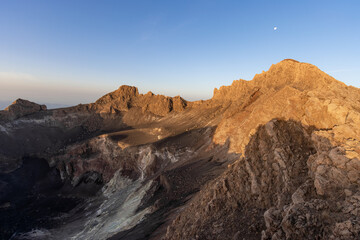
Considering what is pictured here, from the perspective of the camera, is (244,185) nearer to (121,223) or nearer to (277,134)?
(277,134)

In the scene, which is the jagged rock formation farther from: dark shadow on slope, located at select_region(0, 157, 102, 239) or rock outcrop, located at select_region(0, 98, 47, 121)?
rock outcrop, located at select_region(0, 98, 47, 121)

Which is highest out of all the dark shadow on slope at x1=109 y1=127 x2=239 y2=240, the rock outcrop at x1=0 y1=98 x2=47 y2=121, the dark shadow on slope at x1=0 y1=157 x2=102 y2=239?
the rock outcrop at x1=0 y1=98 x2=47 y2=121

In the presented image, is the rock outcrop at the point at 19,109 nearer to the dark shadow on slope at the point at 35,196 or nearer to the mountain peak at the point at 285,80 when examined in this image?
the dark shadow on slope at the point at 35,196

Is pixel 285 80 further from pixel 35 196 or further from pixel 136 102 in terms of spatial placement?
pixel 136 102

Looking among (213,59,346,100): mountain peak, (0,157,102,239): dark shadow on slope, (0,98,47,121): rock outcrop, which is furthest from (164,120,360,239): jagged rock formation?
(0,98,47,121): rock outcrop

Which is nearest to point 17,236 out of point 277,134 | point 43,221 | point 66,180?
point 43,221

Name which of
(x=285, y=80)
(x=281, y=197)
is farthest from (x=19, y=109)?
(x=281, y=197)

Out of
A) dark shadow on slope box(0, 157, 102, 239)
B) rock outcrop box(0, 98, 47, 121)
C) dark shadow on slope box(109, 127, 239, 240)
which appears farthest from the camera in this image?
rock outcrop box(0, 98, 47, 121)

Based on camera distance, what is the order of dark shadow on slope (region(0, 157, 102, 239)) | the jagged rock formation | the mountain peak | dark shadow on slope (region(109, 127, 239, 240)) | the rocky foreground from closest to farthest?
the jagged rock formation
the rocky foreground
dark shadow on slope (region(109, 127, 239, 240))
the mountain peak
dark shadow on slope (region(0, 157, 102, 239))
